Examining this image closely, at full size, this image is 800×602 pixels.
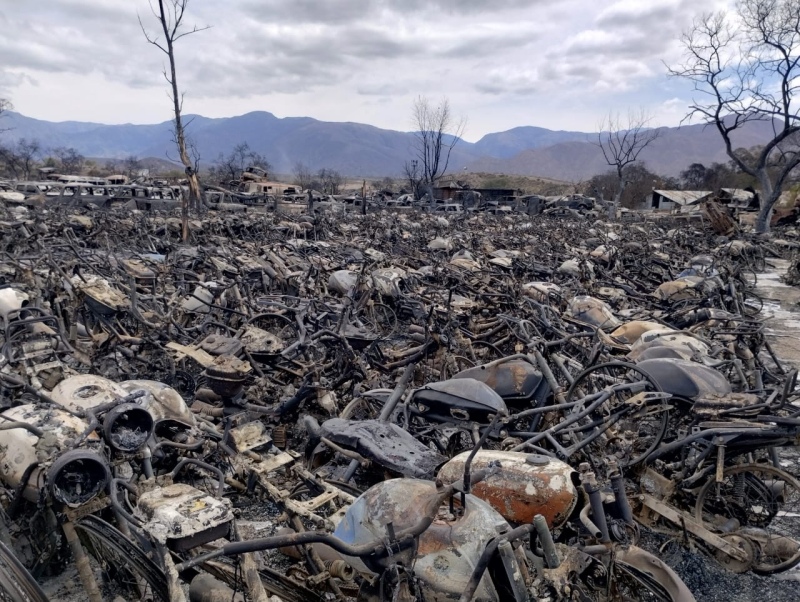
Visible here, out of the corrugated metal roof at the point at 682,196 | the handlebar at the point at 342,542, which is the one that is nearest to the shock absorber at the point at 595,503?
the handlebar at the point at 342,542

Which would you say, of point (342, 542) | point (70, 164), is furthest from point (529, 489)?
point (70, 164)

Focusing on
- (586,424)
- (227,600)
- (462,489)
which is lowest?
(227,600)

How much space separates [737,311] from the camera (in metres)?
8.41

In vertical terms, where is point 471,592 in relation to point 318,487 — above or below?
above

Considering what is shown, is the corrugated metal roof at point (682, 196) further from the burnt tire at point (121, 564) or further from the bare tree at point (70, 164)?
the bare tree at point (70, 164)

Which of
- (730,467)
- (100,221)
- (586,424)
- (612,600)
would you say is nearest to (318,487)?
(612,600)

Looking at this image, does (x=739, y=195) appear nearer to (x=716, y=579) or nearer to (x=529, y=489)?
(x=716, y=579)

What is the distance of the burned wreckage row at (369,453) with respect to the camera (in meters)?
2.34

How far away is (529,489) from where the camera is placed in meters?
2.90

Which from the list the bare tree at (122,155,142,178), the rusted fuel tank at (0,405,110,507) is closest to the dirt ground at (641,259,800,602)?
the rusted fuel tank at (0,405,110,507)

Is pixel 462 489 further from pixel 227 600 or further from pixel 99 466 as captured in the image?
pixel 99 466

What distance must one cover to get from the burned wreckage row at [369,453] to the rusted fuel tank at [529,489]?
0.01 metres

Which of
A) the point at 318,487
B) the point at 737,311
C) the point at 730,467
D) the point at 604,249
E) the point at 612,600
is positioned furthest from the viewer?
the point at 604,249

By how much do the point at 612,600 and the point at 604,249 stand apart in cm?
1392
